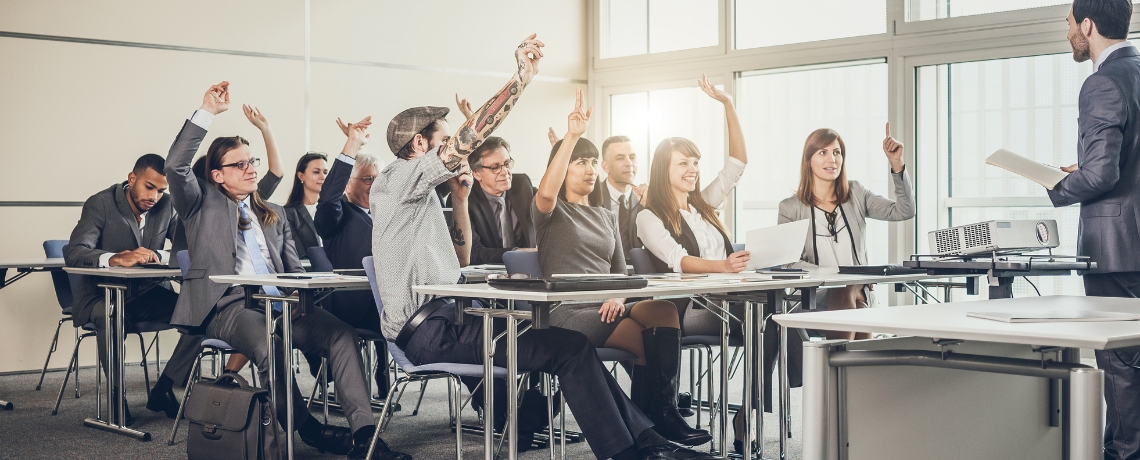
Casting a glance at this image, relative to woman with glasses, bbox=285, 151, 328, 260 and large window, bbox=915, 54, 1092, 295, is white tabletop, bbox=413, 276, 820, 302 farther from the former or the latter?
Answer: large window, bbox=915, 54, 1092, 295

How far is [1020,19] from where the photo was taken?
19.8 ft

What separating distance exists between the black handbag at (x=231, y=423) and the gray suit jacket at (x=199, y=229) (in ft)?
1.82

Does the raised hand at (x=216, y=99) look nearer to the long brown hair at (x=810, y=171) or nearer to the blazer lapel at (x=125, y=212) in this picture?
the blazer lapel at (x=125, y=212)

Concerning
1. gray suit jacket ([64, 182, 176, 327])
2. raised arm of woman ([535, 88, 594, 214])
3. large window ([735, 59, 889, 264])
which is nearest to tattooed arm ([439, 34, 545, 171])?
raised arm of woman ([535, 88, 594, 214])

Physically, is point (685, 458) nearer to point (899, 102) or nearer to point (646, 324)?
point (646, 324)

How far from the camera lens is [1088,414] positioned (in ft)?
5.25

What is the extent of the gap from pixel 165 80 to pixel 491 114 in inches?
165

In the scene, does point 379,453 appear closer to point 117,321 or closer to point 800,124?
point 117,321

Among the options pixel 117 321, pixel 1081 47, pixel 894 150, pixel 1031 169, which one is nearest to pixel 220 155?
pixel 117 321

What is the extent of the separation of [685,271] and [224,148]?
189 centimetres

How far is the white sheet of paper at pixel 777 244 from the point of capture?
137 inches

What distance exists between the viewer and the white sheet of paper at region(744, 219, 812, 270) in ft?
11.4

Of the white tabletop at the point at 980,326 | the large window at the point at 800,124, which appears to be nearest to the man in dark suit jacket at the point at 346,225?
the white tabletop at the point at 980,326

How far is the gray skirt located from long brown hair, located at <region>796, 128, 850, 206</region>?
1.14 metres
